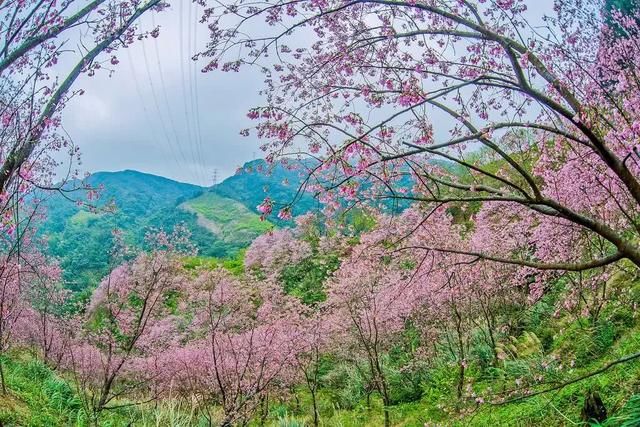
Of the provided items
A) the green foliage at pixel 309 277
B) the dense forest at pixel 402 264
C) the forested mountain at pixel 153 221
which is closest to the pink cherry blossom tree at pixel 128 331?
the dense forest at pixel 402 264

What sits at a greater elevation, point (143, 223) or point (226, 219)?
point (226, 219)

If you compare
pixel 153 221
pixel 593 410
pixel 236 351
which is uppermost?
pixel 153 221

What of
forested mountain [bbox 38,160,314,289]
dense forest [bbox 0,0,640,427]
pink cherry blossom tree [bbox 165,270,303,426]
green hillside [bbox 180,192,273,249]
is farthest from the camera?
green hillside [bbox 180,192,273,249]

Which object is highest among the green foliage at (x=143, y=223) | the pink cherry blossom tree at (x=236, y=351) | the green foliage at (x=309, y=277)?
the green foliage at (x=143, y=223)

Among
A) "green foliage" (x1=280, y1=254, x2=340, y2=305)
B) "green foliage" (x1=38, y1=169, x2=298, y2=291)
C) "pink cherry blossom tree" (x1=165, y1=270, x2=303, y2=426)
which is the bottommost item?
"pink cherry blossom tree" (x1=165, y1=270, x2=303, y2=426)

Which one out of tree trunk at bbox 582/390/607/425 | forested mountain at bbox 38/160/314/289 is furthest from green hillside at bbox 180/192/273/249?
tree trunk at bbox 582/390/607/425

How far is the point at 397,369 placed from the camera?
15.8 meters

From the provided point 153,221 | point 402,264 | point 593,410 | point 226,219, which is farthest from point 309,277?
point 153,221

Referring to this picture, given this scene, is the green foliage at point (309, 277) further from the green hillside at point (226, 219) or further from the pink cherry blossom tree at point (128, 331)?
the green hillside at point (226, 219)

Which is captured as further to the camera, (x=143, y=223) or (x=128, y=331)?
(x=143, y=223)

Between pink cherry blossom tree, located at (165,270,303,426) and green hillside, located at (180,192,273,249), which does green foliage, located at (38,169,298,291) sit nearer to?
green hillside, located at (180,192,273,249)

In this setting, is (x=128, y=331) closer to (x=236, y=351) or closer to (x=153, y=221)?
(x=236, y=351)

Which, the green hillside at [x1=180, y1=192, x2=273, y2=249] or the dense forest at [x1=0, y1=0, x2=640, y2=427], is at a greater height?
the green hillside at [x1=180, y1=192, x2=273, y2=249]

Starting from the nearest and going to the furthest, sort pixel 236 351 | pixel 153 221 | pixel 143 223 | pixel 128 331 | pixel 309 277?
pixel 236 351, pixel 128 331, pixel 309 277, pixel 153 221, pixel 143 223
